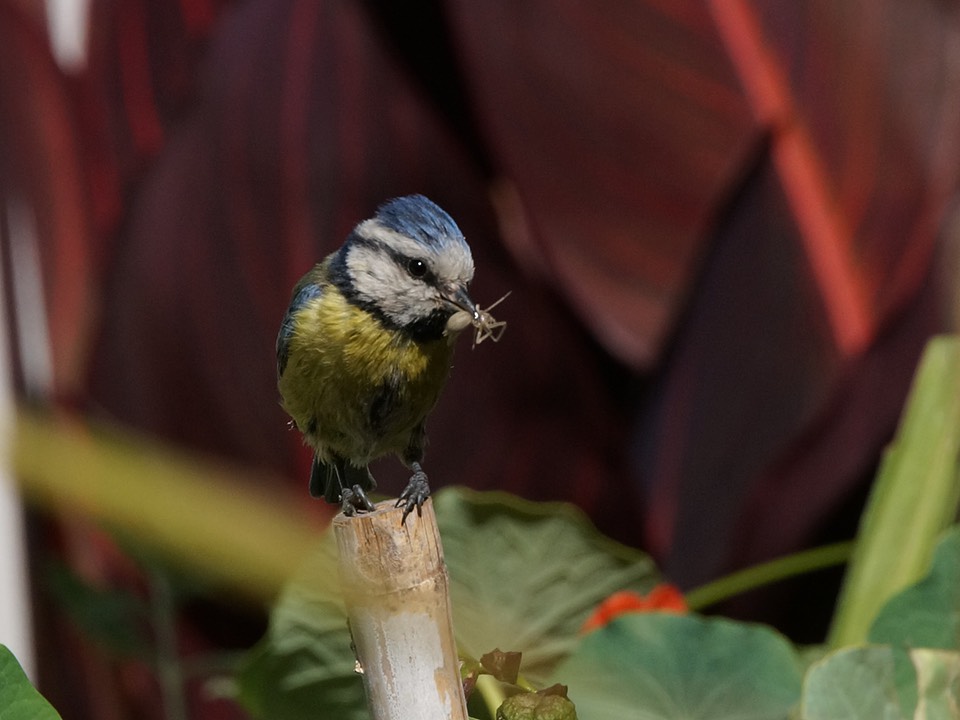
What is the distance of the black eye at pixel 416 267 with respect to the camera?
0.30m

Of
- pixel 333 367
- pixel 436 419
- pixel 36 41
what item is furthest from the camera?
pixel 36 41

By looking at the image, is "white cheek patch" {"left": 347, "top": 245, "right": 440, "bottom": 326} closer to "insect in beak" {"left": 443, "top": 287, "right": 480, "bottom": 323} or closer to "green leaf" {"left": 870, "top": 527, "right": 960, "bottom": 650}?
"insect in beak" {"left": 443, "top": 287, "right": 480, "bottom": 323}

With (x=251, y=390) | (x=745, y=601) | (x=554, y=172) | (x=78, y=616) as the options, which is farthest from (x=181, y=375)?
(x=745, y=601)

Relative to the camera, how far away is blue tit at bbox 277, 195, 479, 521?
0.96 ft

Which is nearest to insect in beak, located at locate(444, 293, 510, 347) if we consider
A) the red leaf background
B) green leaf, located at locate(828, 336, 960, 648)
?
green leaf, located at locate(828, 336, 960, 648)

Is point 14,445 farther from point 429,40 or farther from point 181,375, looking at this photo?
point 429,40

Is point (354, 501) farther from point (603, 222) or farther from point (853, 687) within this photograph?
point (603, 222)

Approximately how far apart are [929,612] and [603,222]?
1.29ft

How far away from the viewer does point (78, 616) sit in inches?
26.1

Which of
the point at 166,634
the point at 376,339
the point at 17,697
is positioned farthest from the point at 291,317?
the point at 166,634

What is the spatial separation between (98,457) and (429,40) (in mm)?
346

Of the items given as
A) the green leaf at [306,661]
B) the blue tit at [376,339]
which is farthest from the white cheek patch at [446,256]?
the green leaf at [306,661]

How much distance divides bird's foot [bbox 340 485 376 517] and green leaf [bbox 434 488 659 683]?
77mm

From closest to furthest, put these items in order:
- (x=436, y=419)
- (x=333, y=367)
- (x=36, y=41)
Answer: (x=333, y=367) < (x=436, y=419) < (x=36, y=41)
